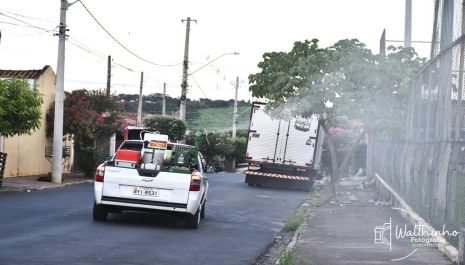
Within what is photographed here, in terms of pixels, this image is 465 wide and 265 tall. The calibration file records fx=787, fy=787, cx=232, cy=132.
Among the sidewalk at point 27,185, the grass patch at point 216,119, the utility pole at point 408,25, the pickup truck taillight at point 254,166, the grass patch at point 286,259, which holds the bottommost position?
the sidewalk at point 27,185

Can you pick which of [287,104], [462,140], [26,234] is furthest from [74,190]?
[462,140]

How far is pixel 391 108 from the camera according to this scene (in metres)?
23.7

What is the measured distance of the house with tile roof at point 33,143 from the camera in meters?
31.8

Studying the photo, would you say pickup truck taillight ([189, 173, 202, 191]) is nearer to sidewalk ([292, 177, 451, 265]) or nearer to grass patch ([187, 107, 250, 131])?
sidewalk ([292, 177, 451, 265])

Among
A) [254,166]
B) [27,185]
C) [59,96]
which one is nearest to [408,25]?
[254,166]

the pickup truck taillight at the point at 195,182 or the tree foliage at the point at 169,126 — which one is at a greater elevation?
the tree foliage at the point at 169,126

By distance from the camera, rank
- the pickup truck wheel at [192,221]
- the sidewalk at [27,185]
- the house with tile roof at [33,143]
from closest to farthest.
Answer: the pickup truck wheel at [192,221] → the sidewalk at [27,185] → the house with tile roof at [33,143]

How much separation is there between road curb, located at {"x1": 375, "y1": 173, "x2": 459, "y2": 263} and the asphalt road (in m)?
2.67

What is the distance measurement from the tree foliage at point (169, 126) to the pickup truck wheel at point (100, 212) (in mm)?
34201

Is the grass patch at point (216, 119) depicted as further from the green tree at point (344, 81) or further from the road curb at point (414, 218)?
the road curb at point (414, 218)

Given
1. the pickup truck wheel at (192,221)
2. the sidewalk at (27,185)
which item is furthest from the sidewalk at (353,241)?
the sidewalk at (27,185)

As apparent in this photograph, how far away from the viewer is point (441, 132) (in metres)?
12.6

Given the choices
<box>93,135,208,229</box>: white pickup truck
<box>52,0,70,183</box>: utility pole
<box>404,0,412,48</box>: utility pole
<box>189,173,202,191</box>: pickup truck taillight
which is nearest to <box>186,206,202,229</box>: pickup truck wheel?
<box>93,135,208,229</box>: white pickup truck

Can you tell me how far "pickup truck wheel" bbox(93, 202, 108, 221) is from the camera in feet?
48.0
